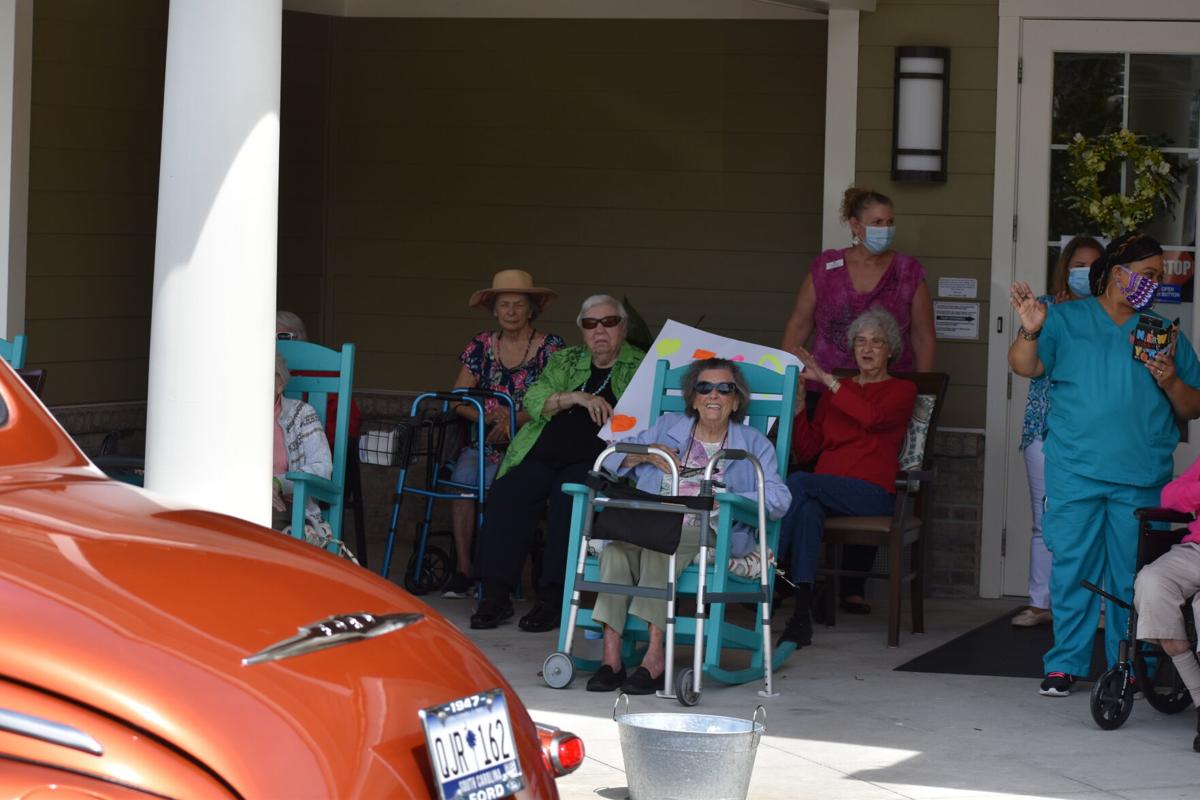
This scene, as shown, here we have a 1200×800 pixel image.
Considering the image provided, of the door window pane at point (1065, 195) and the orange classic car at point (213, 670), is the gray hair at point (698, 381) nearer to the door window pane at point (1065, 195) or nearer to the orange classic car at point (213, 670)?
the door window pane at point (1065, 195)

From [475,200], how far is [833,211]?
2229 millimetres

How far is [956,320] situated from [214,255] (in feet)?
14.1

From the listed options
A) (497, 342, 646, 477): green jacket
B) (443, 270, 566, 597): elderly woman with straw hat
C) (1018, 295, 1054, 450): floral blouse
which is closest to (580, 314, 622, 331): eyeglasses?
(497, 342, 646, 477): green jacket

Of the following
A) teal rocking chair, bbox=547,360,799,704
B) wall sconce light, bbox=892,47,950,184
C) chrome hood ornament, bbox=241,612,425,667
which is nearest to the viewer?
chrome hood ornament, bbox=241,612,425,667

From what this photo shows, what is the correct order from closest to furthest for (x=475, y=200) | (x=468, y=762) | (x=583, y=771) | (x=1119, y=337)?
(x=468, y=762) → (x=583, y=771) → (x=1119, y=337) → (x=475, y=200)

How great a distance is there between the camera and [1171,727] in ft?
17.4

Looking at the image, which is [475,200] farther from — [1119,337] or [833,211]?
[1119,337]

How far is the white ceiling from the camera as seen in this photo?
28.9 feet

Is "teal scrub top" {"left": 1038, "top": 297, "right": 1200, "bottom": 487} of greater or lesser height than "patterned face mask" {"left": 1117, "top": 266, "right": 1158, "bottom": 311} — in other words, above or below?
below

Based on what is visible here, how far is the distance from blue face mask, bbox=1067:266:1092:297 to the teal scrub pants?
120 cm

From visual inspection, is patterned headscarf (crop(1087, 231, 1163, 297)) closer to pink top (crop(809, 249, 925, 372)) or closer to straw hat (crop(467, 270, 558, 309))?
pink top (crop(809, 249, 925, 372))

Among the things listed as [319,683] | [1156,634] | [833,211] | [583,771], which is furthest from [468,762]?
[833,211]

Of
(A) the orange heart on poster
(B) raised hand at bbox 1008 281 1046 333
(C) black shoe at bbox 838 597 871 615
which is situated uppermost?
(B) raised hand at bbox 1008 281 1046 333

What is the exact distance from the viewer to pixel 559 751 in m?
2.72
